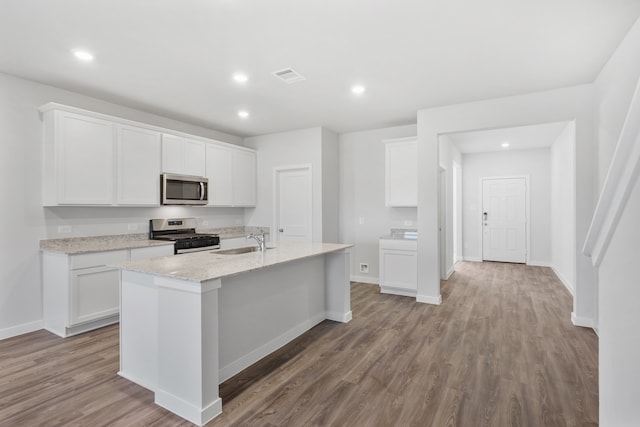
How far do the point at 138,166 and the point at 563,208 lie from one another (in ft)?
21.7

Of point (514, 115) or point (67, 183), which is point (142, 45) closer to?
point (67, 183)

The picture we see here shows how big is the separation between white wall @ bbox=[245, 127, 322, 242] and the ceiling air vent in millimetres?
1941

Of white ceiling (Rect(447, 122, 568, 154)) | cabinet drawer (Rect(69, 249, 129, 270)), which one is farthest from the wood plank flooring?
white ceiling (Rect(447, 122, 568, 154))

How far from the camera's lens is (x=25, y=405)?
85.5 inches

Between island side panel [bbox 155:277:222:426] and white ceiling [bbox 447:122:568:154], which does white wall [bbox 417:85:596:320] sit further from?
island side panel [bbox 155:277:222:426]

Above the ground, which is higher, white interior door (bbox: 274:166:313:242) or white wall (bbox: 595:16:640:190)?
white wall (bbox: 595:16:640:190)

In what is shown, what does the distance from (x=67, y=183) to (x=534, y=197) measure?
834 cm

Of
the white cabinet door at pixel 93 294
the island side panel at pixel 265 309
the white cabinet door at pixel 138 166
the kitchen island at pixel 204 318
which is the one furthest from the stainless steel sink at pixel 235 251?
the white cabinet door at pixel 138 166

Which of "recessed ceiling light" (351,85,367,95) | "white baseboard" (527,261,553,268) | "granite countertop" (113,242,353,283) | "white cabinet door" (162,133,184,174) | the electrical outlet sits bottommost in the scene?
"white baseboard" (527,261,553,268)

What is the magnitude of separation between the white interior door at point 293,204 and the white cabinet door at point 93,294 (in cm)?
277

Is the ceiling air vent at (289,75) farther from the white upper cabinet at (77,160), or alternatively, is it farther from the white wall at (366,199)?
the white wall at (366,199)

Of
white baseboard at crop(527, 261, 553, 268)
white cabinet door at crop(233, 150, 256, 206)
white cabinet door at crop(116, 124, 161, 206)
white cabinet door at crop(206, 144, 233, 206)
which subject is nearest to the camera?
white cabinet door at crop(116, 124, 161, 206)

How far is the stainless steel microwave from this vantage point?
4.46 metres

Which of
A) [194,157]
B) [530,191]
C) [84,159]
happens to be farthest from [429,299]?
[530,191]
